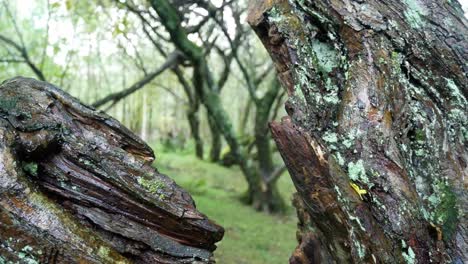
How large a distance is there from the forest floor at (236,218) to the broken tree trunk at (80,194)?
5845 millimetres

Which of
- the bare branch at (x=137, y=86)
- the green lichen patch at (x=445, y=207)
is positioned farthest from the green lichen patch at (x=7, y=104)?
the bare branch at (x=137, y=86)

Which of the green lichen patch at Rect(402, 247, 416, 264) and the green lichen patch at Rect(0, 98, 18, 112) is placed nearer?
the green lichen patch at Rect(402, 247, 416, 264)

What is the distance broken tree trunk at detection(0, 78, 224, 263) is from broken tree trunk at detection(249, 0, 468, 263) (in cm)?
86

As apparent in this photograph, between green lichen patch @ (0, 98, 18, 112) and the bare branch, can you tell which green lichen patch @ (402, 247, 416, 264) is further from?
the bare branch

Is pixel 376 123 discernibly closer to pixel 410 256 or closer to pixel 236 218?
pixel 410 256

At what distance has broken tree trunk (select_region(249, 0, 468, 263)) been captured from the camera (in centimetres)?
290

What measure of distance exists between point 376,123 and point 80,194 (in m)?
1.88

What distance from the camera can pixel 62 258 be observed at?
281 cm

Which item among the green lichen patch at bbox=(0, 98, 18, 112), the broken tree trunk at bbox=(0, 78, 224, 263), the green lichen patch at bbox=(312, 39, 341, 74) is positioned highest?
the green lichen patch at bbox=(312, 39, 341, 74)

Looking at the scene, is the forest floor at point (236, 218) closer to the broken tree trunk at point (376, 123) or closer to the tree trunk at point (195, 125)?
the tree trunk at point (195, 125)

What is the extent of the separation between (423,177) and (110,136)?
80.5 inches

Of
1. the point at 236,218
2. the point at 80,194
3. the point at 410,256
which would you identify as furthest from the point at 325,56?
the point at 236,218

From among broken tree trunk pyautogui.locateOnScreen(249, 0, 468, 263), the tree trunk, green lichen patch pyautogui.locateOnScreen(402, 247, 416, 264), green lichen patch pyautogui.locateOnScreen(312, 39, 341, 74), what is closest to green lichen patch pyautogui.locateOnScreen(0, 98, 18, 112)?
broken tree trunk pyautogui.locateOnScreen(249, 0, 468, 263)

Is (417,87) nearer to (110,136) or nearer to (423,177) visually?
(423,177)
